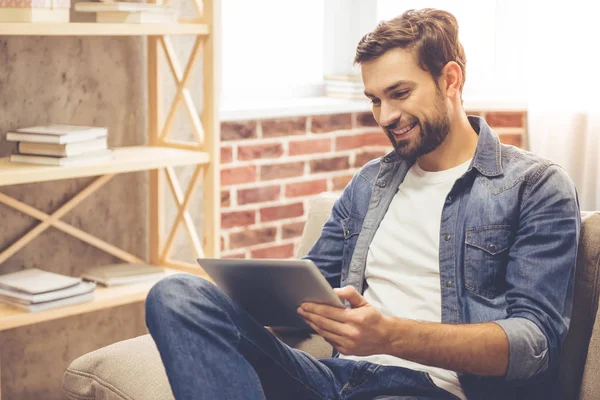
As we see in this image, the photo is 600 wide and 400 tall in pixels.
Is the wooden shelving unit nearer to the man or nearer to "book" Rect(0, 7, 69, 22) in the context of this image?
"book" Rect(0, 7, 69, 22)

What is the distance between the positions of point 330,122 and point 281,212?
1.29ft

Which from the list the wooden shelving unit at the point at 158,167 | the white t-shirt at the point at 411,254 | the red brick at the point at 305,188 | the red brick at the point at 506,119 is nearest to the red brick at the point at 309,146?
the red brick at the point at 305,188

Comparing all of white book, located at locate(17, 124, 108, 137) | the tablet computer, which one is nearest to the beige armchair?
the tablet computer

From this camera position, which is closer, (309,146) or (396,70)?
(396,70)

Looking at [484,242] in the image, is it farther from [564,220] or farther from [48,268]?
[48,268]

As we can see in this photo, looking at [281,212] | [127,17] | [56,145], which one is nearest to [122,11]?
[127,17]

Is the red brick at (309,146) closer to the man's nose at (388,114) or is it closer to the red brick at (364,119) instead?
the red brick at (364,119)

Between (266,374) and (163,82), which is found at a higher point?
(163,82)

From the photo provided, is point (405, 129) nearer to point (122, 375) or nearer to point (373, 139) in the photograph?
point (122, 375)

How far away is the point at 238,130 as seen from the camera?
3.10 metres

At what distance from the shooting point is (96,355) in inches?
75.6

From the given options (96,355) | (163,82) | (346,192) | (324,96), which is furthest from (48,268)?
(324,96)

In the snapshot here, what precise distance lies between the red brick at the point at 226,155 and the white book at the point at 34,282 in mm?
762

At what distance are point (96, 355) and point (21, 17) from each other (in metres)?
0.89
